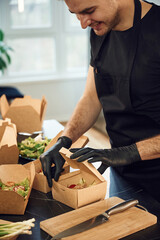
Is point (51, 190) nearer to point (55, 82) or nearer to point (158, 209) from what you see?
point (158, 209)

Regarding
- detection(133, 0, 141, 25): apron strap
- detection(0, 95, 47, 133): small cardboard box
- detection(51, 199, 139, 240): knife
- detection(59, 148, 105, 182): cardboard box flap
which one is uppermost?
detection(133, 0, 141, 25): apron strap

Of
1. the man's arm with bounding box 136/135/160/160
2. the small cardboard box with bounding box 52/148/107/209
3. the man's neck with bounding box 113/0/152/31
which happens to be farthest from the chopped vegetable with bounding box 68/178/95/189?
the man's neck with bounding box 113/0/152/31

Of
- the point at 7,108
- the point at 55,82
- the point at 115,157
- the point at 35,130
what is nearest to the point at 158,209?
the point at 115,157

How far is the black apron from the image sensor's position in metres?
1.68

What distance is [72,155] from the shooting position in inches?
54.4

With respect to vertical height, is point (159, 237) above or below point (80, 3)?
below

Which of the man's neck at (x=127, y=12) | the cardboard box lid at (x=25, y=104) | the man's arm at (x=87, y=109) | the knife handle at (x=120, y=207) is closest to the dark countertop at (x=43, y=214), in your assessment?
the knife handle at (x=120, y=207)

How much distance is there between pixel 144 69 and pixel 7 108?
Answer: 113 cm

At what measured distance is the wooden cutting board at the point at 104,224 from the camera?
1122mm

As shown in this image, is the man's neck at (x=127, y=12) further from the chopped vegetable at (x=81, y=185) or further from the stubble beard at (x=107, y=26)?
the chopped vegetable at (x=81, y=185)

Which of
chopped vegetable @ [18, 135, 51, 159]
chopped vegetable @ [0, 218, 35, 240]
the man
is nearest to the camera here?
chopped vegetable @ [0, 218, 35, 240]

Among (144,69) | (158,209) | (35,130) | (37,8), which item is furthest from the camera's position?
(37,8)

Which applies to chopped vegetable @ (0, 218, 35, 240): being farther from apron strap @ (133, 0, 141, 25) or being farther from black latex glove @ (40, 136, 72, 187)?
apron strap @ (133, 0, 141, 25)

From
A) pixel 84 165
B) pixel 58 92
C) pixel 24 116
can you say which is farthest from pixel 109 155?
pixel 58 92
